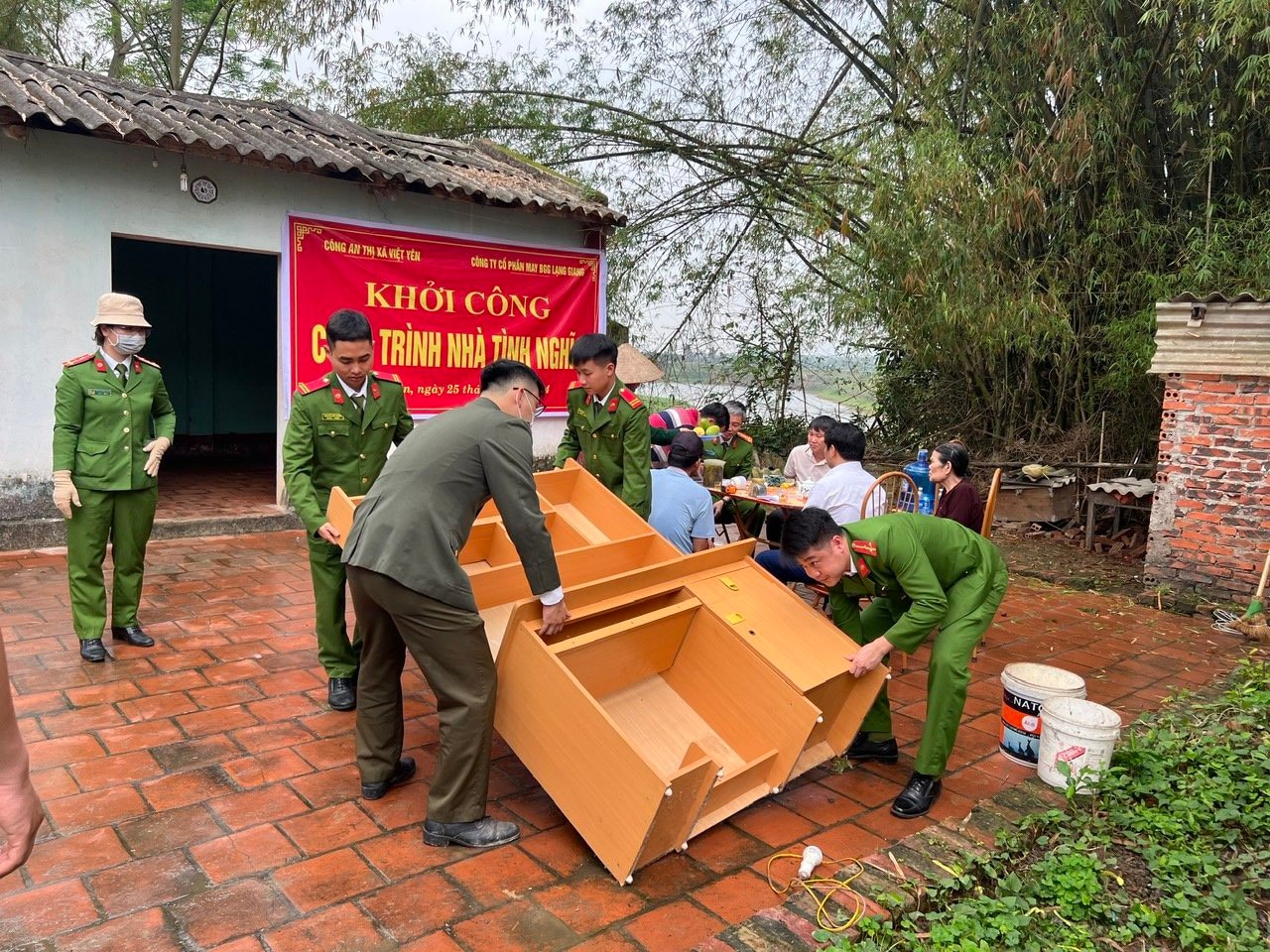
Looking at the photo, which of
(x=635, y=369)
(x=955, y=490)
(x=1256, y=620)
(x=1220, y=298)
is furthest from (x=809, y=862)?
(x=1220, y=298)

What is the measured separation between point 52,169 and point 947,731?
6.26 meters

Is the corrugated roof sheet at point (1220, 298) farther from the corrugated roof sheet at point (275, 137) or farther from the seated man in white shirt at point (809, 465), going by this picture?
the corrugated roof sheet at point (275, 137)

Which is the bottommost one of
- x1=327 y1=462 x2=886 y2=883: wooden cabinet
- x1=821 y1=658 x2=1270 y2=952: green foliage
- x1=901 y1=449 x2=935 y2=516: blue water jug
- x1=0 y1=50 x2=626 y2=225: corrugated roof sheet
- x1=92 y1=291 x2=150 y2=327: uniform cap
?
x1=821 y1=658 x2=1270 y2=952: green foliage

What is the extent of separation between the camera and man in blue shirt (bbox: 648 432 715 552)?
4617mm

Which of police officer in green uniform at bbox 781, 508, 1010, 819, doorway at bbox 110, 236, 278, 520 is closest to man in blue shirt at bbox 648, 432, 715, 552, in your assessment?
police officer in green uniform at bbox 781, 508, 1010, 819

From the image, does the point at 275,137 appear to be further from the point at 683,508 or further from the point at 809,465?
the point at 809,465

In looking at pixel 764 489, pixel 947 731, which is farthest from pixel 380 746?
pixel 764 489

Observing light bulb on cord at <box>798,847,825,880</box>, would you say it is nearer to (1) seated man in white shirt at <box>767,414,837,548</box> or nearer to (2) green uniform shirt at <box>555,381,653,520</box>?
(2) green uniform shirt at <box>555,381,653,520</box>

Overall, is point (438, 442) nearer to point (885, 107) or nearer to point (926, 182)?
point (926, 182)

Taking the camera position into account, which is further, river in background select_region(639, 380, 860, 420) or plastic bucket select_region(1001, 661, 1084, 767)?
river in background select_region(639, 380, 860, 420)

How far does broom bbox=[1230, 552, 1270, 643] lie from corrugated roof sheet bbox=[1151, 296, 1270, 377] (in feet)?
4.02

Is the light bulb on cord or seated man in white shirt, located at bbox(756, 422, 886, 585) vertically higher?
seated man in white shirt, located at bbox(756, 422, 886, 585)

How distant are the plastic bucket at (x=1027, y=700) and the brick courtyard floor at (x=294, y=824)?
0.31ft

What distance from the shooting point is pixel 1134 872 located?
284 cm
